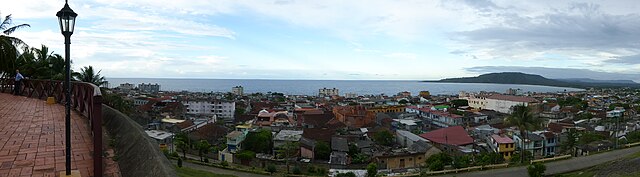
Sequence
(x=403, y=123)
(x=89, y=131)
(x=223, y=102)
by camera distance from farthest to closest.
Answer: (x=223, y=102)
(x=403, y=123)
(x=89, y=131)

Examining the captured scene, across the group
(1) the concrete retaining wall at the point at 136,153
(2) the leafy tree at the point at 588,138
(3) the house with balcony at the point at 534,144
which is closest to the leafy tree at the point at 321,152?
(3) the house with balcony at the point at 534,144

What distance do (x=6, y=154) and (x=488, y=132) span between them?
35.7 m

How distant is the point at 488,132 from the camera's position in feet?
115

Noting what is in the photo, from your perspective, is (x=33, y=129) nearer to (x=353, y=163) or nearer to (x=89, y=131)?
(x=89, y=131)

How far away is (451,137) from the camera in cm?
3077

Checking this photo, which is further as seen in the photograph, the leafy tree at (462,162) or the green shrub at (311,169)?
the green shrub at (311,169)

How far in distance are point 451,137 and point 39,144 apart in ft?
96.0

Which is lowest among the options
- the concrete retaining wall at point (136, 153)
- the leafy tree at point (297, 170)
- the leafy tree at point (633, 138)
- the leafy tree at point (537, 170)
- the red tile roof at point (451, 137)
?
the leafy tree at point (297, 170)

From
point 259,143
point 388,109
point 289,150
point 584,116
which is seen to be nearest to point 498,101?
point 584,116

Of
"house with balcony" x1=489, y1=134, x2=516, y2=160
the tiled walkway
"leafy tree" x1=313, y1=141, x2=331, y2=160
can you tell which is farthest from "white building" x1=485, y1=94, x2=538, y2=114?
the tiled walkway

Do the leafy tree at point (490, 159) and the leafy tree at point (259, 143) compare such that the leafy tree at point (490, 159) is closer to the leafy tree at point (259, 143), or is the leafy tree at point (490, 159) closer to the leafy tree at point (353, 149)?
the leafy tree at point (353, 149)

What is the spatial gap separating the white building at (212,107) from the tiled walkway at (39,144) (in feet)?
158

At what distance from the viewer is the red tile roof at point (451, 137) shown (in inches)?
1175

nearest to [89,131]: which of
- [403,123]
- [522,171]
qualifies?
[522,171]
